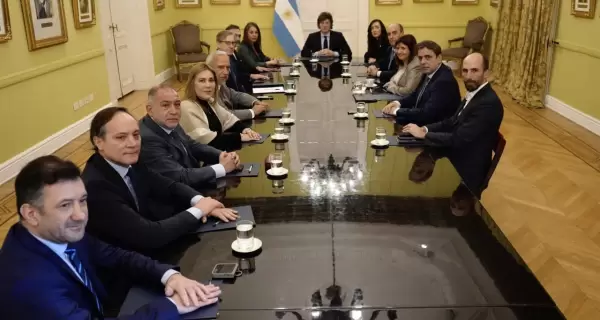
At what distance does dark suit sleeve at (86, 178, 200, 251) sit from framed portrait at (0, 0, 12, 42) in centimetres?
328

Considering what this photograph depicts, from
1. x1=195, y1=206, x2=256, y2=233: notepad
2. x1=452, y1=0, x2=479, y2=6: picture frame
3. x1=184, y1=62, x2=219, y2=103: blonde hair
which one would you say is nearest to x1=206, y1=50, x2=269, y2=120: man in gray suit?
x1=184, y1=62, x2=219, y2=103: blonde hair

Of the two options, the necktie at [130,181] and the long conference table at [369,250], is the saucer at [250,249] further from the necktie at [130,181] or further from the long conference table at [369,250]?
the necktie at [130,181]

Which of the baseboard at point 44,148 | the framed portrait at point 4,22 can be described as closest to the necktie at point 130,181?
the baseboard at point 44,148

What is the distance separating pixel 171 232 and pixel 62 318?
0.61 m

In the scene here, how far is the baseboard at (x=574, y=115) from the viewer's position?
5.61 m

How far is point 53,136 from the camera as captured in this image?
5285 millimetres

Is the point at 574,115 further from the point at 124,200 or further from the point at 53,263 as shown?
the point at 53,263

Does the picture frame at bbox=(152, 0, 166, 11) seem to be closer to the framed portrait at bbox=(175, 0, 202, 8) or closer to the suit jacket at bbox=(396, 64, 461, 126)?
the framed portrait at bbox=(175, 0, 202, 8)

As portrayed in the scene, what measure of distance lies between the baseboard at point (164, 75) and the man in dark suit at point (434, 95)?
5862 millimetres

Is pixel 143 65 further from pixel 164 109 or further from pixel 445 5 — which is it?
pixel 164 109

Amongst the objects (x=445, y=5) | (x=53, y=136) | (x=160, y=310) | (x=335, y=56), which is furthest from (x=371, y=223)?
(x=445, y=5)

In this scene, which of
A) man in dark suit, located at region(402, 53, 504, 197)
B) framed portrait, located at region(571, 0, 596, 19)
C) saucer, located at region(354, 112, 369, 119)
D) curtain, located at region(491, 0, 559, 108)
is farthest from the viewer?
curtain, located at region(491, 0, 559, 108)

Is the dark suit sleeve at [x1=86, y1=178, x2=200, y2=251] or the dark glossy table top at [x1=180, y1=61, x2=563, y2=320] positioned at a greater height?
the dark suit sleeve at [x1=86, y1=178, x2=200, y2=251]

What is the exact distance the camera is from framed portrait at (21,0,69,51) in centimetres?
480
